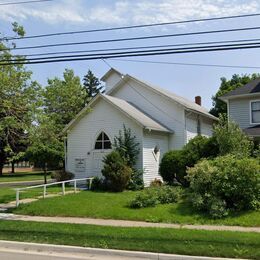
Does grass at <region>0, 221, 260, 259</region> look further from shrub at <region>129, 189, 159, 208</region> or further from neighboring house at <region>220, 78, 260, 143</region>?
neighboring house at <region>220, 78, 260, 143</region>

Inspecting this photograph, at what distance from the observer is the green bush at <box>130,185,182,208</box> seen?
16553 millimetres

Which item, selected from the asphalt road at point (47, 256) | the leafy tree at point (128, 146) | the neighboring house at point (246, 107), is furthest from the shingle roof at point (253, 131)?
the asphalt road at point (47, 256)

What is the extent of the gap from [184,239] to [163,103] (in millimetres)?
20740

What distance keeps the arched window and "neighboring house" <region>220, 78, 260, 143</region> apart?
781 centimetres

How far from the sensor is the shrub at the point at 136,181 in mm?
24609

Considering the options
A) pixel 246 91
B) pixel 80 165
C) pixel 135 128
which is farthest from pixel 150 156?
pixel 246 91

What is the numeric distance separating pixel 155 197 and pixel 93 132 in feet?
38.0

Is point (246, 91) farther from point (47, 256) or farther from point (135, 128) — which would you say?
point (47, 256)

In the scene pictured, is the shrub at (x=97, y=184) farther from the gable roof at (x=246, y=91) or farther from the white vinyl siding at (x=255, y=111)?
the white vinyl siding at (x=255, y=111)

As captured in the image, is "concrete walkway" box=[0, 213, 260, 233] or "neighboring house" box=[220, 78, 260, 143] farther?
"neighboring house" box=[220, 78, 260, 143]

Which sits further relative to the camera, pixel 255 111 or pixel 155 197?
pixel 255 111

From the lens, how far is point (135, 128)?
26547 millimetres

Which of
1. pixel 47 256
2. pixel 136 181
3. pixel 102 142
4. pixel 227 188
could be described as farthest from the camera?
pixel 102 142

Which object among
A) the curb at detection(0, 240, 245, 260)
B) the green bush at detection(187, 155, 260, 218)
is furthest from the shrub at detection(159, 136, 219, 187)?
the curb at detection(0, 240, 245, 260)
